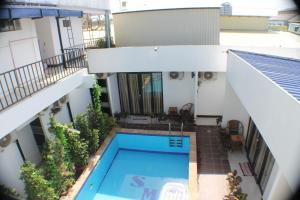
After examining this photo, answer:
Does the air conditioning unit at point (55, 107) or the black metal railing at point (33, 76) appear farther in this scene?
the air conditioning unit at point (55, 107)

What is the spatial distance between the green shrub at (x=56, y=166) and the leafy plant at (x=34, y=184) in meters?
0.63

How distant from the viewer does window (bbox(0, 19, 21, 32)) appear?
31.7 ft

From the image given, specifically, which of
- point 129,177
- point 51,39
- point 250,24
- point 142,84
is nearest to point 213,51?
point 142,84

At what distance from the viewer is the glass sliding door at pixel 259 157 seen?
29.6ft

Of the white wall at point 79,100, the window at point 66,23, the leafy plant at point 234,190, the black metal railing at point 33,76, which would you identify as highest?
the window at point 66,23

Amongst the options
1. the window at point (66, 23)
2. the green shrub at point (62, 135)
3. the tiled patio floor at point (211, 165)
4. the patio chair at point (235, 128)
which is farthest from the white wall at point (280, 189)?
the window at point (66, 23)

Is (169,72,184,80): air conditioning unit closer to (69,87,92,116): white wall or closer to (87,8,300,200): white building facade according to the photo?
(87,8,300,200): white building facade

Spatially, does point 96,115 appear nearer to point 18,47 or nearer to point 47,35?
point 18,47

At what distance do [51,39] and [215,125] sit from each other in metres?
10.9

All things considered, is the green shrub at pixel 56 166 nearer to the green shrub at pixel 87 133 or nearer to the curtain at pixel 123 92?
the green shrub at pixel 87 133

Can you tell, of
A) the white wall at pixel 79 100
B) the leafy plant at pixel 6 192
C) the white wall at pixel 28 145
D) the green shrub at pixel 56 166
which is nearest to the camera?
the leafy plant at pixel 6 192

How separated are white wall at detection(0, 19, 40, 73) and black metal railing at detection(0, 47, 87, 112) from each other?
350mm

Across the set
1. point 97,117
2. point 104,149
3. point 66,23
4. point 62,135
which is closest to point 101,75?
point 97,117

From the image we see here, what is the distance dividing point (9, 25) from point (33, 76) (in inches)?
90.9
